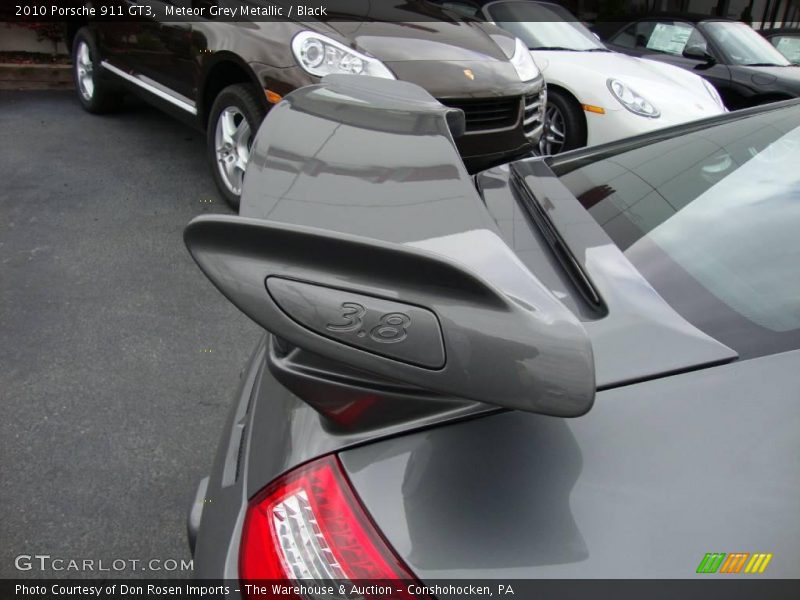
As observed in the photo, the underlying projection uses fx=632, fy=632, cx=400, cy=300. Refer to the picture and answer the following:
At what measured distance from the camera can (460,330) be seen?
672mm

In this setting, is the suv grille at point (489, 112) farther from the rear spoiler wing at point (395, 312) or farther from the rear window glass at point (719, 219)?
the rear spoiler wing at point (395, 312)

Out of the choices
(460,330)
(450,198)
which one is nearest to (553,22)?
(450,198)

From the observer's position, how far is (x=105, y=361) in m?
2.54

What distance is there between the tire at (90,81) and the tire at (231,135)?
198 cm

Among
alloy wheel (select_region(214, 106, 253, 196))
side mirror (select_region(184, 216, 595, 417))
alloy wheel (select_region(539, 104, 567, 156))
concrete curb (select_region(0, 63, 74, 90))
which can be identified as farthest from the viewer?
concrete curb (select_region(0, 63, 74, 90))

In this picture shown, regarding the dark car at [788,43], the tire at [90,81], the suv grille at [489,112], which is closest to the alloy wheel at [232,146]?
the suv grille at [489,112]

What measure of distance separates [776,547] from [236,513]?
782 millimetres

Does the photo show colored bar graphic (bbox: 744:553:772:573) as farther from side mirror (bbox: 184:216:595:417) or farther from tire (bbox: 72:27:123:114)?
tire (bbox: 72:27:123:114)

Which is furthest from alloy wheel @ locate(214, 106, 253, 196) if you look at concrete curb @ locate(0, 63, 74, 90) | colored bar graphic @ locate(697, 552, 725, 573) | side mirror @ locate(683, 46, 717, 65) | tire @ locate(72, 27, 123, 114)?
side mirror @ locate(683, 46, 717, 65)

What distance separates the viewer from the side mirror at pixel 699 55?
21.7ft

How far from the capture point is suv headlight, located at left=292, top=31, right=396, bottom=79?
3.34 meters

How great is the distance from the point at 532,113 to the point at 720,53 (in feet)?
13.0

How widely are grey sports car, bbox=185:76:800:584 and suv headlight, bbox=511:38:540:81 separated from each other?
3.03 m

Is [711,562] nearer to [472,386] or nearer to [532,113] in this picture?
[472,386]
